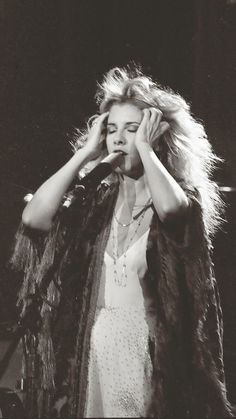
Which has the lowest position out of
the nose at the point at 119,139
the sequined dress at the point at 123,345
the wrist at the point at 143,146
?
the sequined dress at the point at 123,345

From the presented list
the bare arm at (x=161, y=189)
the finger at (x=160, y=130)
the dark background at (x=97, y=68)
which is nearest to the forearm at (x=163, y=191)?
the bare arm at (x=161, y=189)

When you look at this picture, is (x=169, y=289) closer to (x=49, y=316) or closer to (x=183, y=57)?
(x=49, y=316)

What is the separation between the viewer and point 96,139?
1.43 meters

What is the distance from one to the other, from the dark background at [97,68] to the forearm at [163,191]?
95cm

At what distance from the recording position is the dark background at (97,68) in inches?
87.4

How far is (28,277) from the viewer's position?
5.07 ft

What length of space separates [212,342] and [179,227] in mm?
291

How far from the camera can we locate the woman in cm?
133

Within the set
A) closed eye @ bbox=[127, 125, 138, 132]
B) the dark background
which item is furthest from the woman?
the dark background

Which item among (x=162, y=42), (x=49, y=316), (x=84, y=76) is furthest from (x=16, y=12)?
(x=49, y=316)

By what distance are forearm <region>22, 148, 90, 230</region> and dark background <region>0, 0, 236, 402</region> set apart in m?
0.94

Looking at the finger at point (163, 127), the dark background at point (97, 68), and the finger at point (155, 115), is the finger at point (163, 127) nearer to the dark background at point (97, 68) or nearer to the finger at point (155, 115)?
the finger at point (155, 115)

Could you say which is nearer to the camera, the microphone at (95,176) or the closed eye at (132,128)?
the microphone at (95,176)

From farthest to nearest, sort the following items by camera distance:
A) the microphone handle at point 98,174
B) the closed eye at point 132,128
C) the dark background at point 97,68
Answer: the dark background at point 97,68 → the closed eye at point 132,128 → the microphone handle at point 98,174
